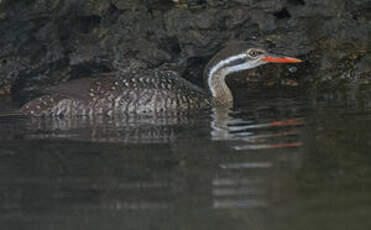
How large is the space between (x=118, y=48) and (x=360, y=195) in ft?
21.3

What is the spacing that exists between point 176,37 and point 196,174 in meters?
5.37

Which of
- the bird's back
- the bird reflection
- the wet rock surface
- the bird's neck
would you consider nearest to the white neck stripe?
the bird's neck

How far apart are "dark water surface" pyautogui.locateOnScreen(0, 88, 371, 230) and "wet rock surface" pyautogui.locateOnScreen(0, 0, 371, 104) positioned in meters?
2.55

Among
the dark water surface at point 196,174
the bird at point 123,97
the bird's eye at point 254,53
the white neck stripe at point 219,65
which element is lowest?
the dark water surface at point 196,174

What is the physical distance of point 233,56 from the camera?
951cm

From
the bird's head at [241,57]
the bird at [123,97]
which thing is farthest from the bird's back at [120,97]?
the bird's head at [241,57]

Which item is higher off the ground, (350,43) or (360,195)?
(350,43)

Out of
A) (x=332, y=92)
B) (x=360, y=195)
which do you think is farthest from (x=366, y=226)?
(x=332, y=92)

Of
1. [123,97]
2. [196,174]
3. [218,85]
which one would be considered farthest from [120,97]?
[196,174]

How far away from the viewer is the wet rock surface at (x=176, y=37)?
10.1m

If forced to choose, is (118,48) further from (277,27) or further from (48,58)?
(277,27)

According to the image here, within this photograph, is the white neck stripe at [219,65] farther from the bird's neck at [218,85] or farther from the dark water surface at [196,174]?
the dark water surface at [196,174]

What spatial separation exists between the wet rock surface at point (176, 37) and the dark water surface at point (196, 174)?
100 inches

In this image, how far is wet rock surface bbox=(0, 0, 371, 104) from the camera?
33.2 ft
